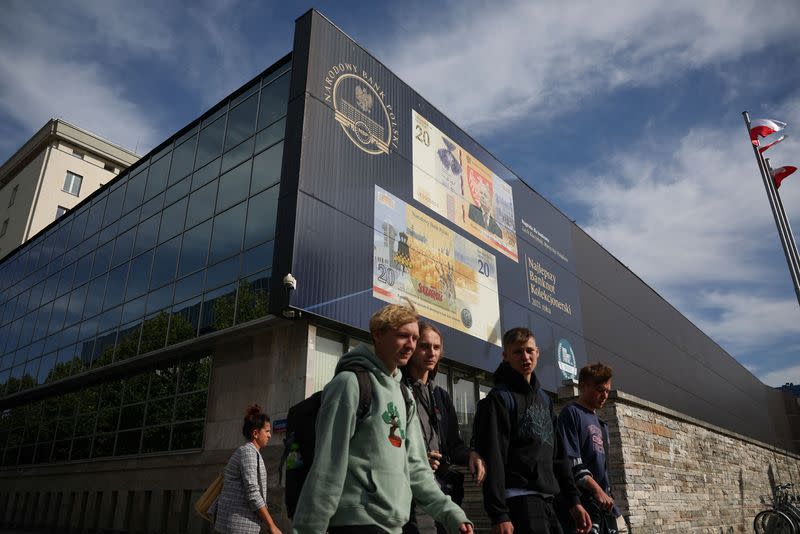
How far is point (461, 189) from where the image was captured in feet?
58.0

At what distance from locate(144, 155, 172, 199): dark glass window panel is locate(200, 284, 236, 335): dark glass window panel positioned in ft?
18.8

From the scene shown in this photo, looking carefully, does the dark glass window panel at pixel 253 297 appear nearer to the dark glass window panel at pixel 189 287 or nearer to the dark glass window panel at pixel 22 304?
the dark glass window panel at pixel 189 287

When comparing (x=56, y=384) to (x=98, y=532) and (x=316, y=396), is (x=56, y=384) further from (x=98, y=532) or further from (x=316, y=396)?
(x=316, y=396)

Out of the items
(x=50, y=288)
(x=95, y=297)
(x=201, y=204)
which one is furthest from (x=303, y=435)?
(x=50, y=288)

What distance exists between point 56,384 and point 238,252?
1053 cm

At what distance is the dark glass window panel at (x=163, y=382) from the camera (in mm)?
14961

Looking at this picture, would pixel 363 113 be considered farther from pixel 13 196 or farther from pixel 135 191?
pixel 13 196

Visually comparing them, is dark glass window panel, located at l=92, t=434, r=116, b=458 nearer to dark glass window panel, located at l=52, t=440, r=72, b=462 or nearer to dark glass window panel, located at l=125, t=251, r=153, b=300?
dark glass window panel, located at l=52, t=440, r=72, b=462

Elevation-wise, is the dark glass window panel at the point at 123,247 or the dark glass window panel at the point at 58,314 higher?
the dark glass window panel at the point at 123,247

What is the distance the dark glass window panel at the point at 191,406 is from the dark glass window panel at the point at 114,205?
Answer: 865cm

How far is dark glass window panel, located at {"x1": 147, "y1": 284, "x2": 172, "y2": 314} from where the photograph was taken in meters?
15.6

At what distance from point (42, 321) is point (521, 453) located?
2374 centimetres

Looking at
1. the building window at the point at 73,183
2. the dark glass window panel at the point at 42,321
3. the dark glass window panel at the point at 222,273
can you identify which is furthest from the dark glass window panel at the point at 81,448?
the building window at the point at 73,183

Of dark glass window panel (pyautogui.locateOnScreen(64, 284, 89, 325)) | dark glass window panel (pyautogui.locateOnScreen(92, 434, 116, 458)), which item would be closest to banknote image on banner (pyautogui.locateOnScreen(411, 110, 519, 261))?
dark glass window panel (pyautogui.locateOnScreen(92, 434, 116, 458))
